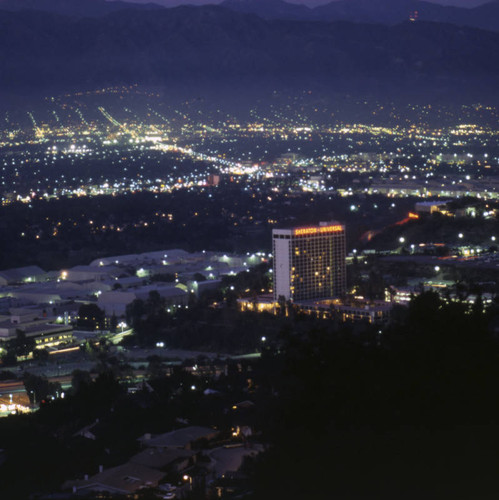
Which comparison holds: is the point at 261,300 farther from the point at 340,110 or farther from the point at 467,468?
the point at 340,110

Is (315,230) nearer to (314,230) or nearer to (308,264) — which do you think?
(314,230)

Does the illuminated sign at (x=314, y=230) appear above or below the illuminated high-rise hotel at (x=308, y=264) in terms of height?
above

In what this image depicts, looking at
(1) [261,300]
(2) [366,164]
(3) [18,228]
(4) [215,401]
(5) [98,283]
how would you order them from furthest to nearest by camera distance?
(2) [366,164] → (3) [18,228] → (5) [98,283] → (1) [261,300] → (4) [215,401]

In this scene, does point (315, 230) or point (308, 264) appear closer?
point (308, 264)

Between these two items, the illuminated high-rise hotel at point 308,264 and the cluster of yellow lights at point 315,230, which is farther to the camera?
the cluster of yellow lights at point 315,230

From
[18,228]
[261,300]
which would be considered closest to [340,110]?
[18,228]

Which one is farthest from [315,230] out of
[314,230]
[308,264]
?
[308,264]

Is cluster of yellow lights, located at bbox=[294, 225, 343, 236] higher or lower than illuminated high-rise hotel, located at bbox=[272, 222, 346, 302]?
higher

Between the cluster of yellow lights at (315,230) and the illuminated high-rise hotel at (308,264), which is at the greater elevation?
the cluster of yellow lights at (315,230)
